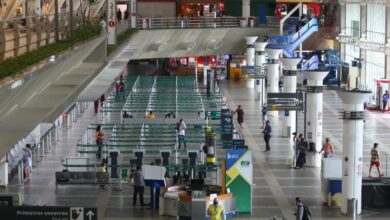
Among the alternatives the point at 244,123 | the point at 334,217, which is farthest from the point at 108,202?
the point at 244,123

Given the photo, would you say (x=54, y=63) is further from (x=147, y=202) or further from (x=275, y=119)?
(x=275, y=119)

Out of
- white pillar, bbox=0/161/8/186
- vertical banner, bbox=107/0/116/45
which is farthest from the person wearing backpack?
vertical banner, bbox=107/0/116/45

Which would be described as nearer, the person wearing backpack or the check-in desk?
the person wearing backpack

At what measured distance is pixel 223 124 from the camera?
39219mm

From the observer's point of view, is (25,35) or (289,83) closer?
(25,35)

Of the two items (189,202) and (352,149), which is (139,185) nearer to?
(189,202)

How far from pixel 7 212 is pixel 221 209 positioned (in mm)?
6657

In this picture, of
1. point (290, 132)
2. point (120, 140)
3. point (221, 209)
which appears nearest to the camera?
point (221, 209)

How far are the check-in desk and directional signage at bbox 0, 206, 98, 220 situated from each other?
7.02m

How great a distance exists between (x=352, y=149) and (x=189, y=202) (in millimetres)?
4367

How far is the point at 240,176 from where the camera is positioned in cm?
2675

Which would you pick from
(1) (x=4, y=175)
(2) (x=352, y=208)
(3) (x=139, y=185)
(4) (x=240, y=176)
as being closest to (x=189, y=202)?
(4) (x=240, y=176)

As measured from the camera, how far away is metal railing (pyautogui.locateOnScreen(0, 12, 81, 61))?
59.4 ft

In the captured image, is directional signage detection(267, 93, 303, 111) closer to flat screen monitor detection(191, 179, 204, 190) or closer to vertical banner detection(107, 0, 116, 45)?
vertical banner detection(107, 0, 116, 45)
